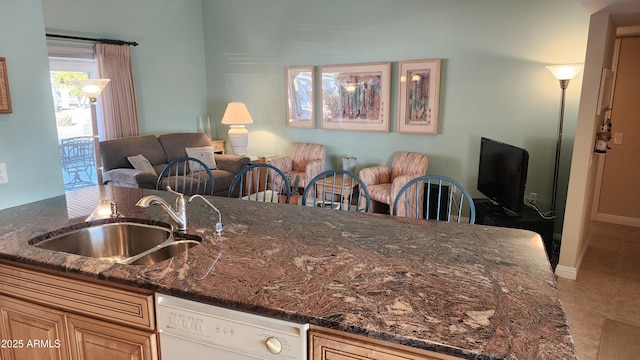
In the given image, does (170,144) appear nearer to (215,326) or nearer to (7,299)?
(7,299)

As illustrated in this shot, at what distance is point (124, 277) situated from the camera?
5.00 feet

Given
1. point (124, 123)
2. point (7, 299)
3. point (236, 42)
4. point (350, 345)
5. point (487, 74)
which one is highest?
point (236, 42)

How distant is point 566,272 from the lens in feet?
11.8

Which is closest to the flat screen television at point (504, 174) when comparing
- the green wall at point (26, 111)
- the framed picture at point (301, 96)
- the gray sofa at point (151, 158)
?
the framed picture at point (301, 96)

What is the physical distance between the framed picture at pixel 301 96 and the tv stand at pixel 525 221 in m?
2.84

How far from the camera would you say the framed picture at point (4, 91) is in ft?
8.13

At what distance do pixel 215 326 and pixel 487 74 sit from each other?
14.1ft

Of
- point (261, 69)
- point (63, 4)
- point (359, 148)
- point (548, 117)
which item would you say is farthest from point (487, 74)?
point (63, 4)

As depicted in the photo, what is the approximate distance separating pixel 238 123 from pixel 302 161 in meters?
1.14

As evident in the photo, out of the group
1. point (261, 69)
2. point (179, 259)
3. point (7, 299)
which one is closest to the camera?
point (179, 259)

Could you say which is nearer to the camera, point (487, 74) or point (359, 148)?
point (487, 74)

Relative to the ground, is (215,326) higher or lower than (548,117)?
lower

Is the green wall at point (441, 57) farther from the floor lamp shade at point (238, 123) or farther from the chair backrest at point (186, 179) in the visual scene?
the chair backrest at point (186, 179)

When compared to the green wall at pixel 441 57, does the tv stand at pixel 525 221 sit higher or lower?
lower
